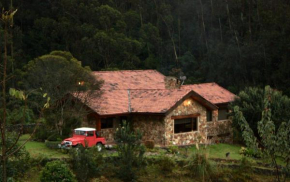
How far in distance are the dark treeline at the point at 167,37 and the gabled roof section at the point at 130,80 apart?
13.5 metres

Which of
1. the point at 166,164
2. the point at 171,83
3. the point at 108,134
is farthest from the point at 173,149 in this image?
the point at 171,83

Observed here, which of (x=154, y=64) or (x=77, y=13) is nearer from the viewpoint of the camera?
(x=77, y=13)

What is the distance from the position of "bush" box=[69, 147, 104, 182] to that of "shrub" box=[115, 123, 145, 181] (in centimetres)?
109

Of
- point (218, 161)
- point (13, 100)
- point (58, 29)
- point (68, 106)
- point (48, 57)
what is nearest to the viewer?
point (218, 161)

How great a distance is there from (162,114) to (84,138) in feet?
17.5

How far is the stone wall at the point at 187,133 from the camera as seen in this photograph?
2902 centimetres

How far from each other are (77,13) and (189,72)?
14857 mm

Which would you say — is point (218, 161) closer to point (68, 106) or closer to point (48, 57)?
point (68, 106)

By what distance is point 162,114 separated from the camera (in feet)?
93.9

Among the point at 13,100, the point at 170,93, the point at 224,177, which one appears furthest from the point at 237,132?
the point at 13,100

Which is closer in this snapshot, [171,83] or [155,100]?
[155,100]

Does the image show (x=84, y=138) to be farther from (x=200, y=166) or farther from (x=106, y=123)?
(x=200, y=166)

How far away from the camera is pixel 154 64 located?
60.0m

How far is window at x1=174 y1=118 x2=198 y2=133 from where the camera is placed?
29.7 meters
